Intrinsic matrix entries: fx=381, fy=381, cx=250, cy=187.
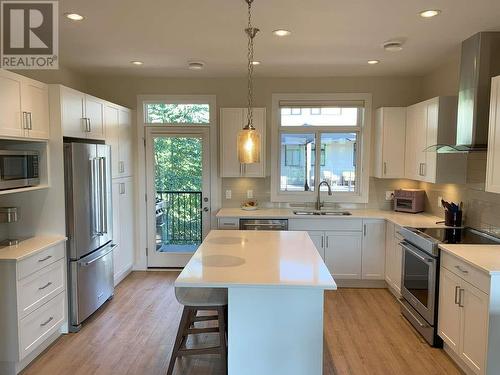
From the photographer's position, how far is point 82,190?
3.45m

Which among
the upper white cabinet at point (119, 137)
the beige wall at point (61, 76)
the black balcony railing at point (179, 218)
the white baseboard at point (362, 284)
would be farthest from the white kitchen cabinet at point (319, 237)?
the beige wall at point (61, 76)

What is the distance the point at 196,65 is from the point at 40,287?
2711 millimetres

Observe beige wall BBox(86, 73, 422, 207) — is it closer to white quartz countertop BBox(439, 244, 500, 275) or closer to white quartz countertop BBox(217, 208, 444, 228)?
white quartz countertop BBox(217, 208, 444, 228)

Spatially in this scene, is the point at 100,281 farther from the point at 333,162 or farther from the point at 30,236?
the point at 333,162

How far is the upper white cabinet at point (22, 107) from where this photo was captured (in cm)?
272

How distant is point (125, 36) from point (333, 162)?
2977mm

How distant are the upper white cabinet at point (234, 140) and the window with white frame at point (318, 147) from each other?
0.26 meters

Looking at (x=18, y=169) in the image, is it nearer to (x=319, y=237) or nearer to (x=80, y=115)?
(x=80, y=115)

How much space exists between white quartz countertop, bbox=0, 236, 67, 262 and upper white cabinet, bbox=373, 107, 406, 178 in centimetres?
361

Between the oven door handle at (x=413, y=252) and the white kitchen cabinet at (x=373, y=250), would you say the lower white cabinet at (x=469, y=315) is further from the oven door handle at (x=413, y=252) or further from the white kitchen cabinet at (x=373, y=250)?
the white kitchen cabinet at (x=373, y=250)

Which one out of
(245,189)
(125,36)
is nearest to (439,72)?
(245,189)

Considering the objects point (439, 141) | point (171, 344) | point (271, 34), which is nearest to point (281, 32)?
point (271, 34)

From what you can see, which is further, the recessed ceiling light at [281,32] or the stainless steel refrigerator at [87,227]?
the stainless steel refrigerator at [87,227]

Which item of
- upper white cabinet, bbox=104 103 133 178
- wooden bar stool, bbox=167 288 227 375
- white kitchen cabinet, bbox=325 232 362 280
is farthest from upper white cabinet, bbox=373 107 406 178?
upper white cabinet, bbox=104 103 133 178
